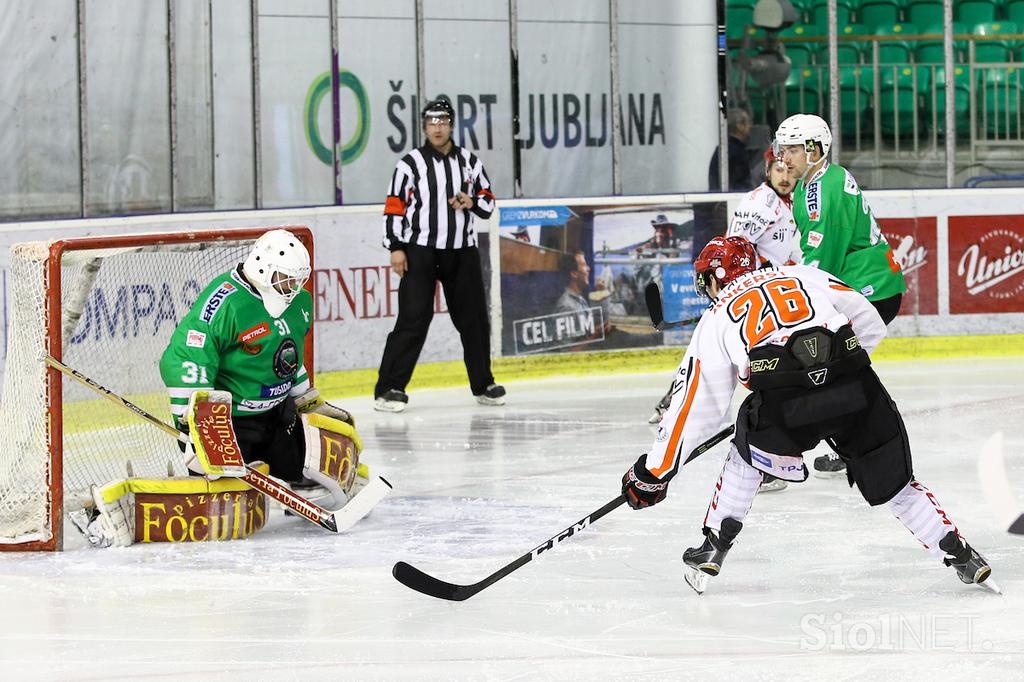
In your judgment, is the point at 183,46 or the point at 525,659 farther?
the point at 183,46

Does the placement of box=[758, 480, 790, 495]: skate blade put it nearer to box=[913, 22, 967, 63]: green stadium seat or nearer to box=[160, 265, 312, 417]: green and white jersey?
box=[160, 265, 312, 417]: green and white jersey

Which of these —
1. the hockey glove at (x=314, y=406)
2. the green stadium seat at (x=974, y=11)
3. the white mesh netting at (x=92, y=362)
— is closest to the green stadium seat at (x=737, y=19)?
the green stadium seat at (x=974, y=11)

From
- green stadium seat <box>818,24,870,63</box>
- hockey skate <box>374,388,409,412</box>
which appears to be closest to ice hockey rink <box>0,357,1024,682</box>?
hockey skate <box>374,388,409,412</box>

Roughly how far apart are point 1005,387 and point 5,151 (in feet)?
14.6

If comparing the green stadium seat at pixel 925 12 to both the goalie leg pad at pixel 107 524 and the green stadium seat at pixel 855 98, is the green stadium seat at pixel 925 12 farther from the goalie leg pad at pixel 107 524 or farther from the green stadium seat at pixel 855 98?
the goalie leg pad at pixel 107 524

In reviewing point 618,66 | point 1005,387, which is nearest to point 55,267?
point 1005,387

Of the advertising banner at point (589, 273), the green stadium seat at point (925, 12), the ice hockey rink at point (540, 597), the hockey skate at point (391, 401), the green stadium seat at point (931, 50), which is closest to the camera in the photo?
the ice hockey rink at point (540, 597)

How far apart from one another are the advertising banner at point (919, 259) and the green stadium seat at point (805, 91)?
4.93 feet

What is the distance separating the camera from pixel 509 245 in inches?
287

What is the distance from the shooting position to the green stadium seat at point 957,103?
8.84m

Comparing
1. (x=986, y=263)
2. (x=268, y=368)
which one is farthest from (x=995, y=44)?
(x=268, y=368)

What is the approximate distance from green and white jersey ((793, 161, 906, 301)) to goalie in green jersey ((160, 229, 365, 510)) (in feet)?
4.51

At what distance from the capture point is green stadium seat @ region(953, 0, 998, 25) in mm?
10227

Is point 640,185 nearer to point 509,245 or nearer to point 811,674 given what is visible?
point 509,245
